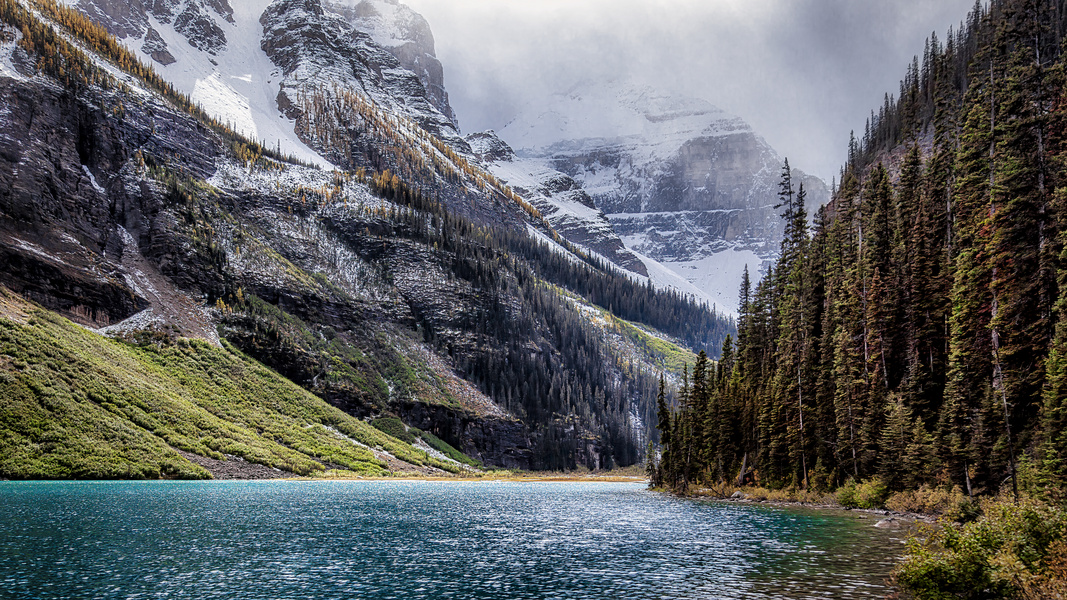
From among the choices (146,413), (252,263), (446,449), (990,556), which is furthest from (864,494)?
(252,263)

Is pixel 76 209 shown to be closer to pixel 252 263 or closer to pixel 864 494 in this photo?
pixel 252 263

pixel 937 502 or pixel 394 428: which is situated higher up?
pixel 937 502

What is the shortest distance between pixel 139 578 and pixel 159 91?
617 feet

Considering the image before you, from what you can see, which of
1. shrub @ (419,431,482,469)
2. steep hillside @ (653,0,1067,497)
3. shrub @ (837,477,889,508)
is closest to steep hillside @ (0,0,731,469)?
A: shrub @ (419,431,482,469)

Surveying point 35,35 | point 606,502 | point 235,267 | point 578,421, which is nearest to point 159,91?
point 35,35

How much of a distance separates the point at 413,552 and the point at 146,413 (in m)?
69.0

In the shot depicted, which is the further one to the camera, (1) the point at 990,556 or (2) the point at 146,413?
(2) the point at 146,413

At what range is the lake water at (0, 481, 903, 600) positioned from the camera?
21797 mm

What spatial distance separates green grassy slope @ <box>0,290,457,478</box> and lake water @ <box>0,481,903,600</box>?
64.0ft

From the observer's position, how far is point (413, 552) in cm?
3036

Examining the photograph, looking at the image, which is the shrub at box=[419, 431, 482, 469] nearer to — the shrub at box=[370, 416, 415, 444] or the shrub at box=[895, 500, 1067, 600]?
the shrub at box=[370, 416, 415, 444]

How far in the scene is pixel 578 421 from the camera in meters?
175

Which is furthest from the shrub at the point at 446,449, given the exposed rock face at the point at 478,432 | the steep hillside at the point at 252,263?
the steep hillside at the point at 252,263

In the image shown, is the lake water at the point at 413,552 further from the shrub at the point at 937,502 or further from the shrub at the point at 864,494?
the shrub at the point at 864,494
